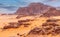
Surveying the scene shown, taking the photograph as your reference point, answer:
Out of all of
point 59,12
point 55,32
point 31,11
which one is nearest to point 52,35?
point 55,32

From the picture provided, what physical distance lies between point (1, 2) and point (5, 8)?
6.30 feet

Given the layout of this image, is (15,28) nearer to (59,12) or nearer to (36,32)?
(36,32)

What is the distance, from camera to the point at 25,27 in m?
15.6

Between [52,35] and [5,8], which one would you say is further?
[5,8]

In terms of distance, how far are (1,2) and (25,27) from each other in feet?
90.4

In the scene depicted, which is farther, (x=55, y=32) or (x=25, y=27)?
(x=25, y=27)

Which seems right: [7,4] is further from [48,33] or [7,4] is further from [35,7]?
[48,33]

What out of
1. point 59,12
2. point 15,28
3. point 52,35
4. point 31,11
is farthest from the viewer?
point 31,11

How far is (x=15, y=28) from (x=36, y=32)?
177 inches

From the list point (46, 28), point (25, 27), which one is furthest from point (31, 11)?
point (46, 28)

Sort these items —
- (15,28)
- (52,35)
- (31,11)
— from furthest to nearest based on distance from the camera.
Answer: (31,11)
(15,28)
(52,35)

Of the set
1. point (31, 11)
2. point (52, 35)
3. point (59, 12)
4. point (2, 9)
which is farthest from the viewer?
point (2, 9)

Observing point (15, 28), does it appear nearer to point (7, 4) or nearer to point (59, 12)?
point (59, 12)

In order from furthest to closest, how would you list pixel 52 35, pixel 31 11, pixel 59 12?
pixel 31 11 < pixel 59 12 < pixel 52 35
